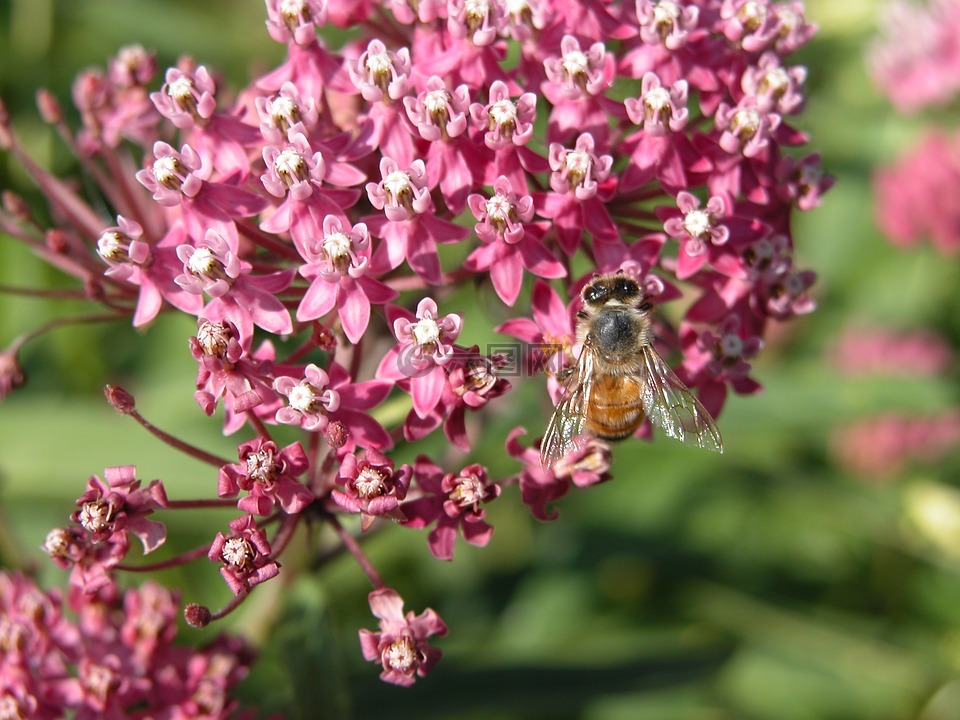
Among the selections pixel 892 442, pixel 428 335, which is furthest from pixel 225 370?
pixel 892 442

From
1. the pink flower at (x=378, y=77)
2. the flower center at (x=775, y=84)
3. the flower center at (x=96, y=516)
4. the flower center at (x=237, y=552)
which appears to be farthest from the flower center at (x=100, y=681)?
the flower center at (x=775, y=84)

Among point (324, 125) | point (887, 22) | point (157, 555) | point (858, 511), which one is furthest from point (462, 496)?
point (887, 22)

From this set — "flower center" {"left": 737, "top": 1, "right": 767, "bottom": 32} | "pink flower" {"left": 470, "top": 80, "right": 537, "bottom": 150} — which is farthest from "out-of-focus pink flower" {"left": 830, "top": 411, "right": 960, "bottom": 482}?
"pink flower" {"left": 470, "top": 80, "right": 537, "bottom": 150}

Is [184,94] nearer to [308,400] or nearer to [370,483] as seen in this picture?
[308,400]

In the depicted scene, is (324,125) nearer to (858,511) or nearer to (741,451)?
(741,451)

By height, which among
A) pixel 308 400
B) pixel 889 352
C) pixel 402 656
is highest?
pixel 889 352

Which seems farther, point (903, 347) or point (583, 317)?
point (903, 347)

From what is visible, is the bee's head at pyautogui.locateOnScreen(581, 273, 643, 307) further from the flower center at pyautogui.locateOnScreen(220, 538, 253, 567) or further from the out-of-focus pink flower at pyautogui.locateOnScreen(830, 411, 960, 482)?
the out-of-focus pink flower at pyautogui.locateOnScreen(830, 411, 960, 482)
